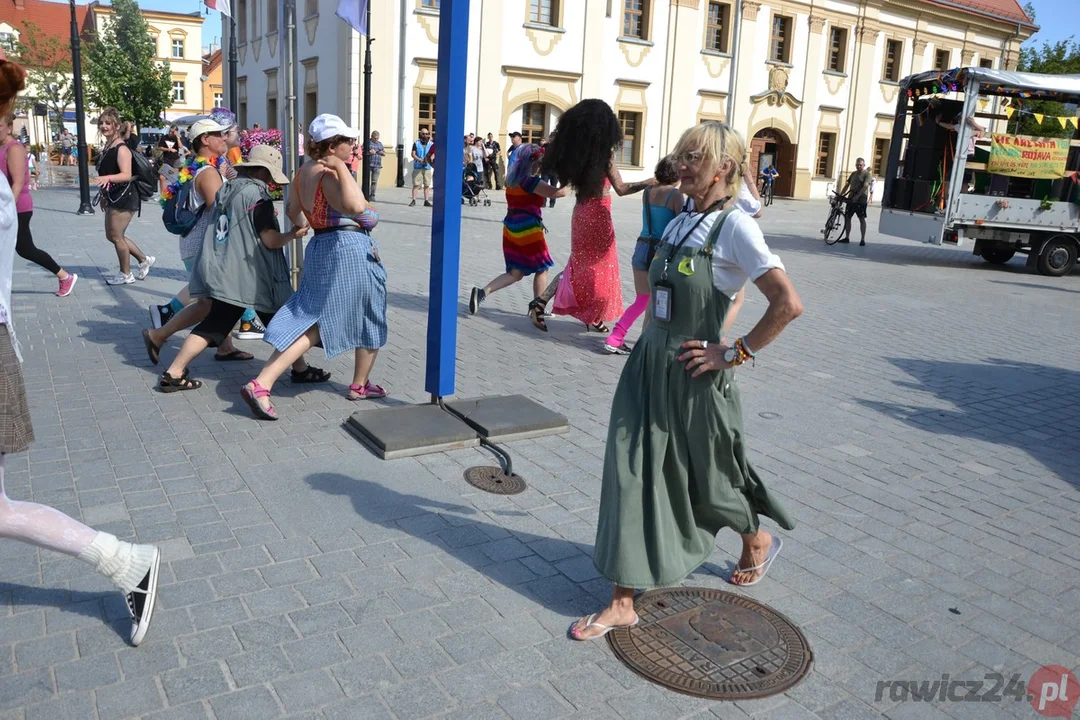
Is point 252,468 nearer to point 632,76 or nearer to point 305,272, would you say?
point 305,272

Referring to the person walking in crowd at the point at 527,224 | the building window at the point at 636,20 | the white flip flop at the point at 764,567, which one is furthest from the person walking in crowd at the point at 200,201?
the building window at the point at 636,20

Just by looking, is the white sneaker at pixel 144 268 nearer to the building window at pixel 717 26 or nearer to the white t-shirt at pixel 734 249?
the white t-shirt at pixel 734 249

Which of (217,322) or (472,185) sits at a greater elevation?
(472,185)

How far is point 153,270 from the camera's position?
9.96 m

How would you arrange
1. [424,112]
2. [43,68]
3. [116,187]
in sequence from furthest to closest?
[43,68] < [424,112] < [116,187]

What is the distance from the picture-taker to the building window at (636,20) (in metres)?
30.1

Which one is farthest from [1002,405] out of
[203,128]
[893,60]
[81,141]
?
[893,60]

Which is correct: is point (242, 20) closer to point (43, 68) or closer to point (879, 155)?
point (43, 68)

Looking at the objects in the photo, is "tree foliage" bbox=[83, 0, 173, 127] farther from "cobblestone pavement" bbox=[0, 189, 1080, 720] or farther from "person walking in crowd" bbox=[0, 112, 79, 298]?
"cobblestone pavement" bbox=[0, 189, 1080, 720]

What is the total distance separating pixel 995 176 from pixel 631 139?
17996 millimetres

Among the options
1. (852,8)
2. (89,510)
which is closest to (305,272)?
(89,510)

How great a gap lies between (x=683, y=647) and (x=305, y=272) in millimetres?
3233

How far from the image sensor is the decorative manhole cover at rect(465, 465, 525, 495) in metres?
4.17

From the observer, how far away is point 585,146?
673cm
